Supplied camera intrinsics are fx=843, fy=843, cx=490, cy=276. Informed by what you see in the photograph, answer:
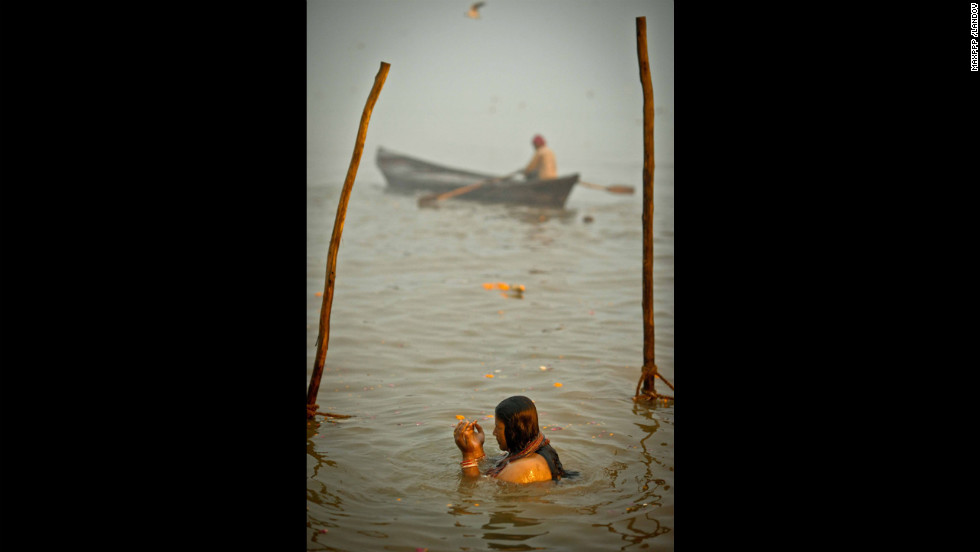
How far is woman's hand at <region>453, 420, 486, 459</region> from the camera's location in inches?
156

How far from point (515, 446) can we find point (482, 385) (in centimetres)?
188

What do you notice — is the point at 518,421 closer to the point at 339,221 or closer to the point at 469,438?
the point at 469,438

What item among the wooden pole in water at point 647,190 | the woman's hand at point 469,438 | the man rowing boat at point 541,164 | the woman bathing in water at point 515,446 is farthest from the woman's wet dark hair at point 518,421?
the man rowing boat at point 541,164

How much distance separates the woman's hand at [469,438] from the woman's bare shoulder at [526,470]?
164 mm

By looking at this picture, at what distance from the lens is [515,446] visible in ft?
12.9

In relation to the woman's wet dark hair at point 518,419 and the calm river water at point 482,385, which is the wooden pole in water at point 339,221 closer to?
the calm river water at point 482,385

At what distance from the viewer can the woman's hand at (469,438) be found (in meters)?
3.96

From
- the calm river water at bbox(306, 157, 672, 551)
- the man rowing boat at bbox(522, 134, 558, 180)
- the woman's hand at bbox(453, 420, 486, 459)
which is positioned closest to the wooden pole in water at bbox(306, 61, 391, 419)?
the calm river water at bbox(306, 157, 672, 551)

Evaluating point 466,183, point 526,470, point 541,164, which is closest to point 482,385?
point 526,470

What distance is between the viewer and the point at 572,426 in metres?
5.00
